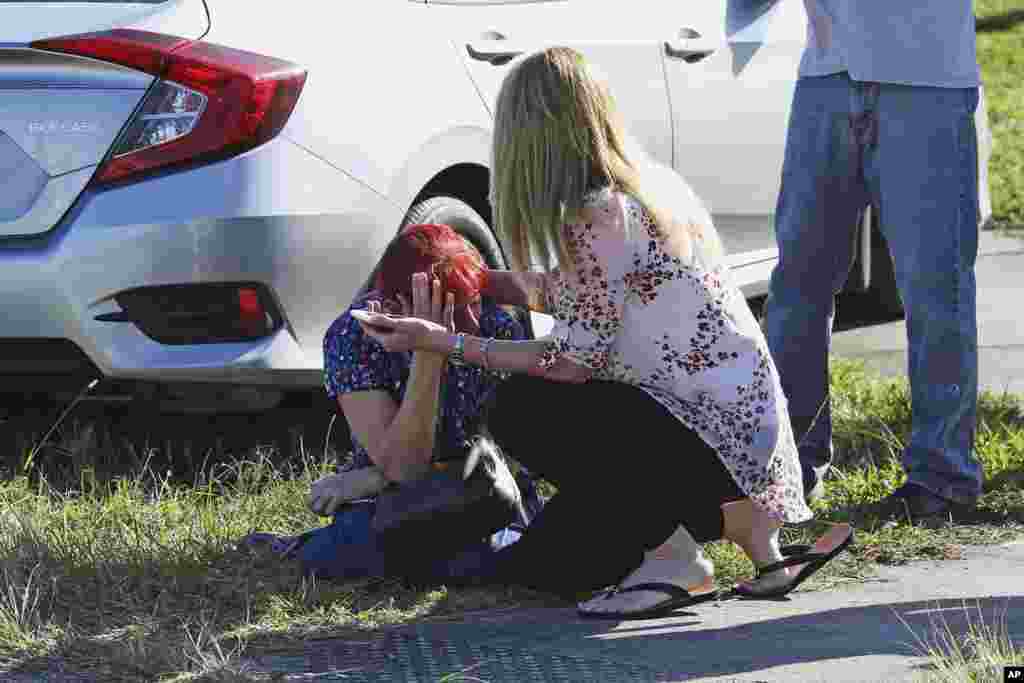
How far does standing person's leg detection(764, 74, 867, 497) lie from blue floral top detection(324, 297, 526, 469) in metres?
0.85

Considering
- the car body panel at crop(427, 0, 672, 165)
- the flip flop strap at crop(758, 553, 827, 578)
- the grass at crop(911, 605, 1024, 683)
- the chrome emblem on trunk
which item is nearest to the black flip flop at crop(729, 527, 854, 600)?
the flip flop strap at crop(758, 553, 827, 578)

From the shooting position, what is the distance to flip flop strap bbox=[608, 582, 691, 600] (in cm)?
402

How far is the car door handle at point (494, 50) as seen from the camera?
5383 millimetres

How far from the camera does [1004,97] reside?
13.7 m

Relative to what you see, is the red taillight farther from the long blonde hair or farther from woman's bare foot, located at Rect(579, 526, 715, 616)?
woman's bare foot, located at Rect(579, 526, 715, 616)

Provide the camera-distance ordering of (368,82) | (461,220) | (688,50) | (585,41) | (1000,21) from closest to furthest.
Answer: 1. (368,82)
2. (461,220)
3. (585,41)
4. (688,50)
5. (1000,21)

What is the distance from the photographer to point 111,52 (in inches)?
183

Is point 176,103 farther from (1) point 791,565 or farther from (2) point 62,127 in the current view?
(1) point 791,565

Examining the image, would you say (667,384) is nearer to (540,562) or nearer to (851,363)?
(540,562)

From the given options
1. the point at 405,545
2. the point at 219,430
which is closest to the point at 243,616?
the point at 405,545

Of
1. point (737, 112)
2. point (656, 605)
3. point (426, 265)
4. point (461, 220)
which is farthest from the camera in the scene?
point (737, 112)

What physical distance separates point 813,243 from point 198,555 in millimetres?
1684

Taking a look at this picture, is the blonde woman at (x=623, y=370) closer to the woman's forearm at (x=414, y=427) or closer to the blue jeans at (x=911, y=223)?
the woman's forearm at (x=414, y=427)

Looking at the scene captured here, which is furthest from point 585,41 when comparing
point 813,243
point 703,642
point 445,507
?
point 703,642
